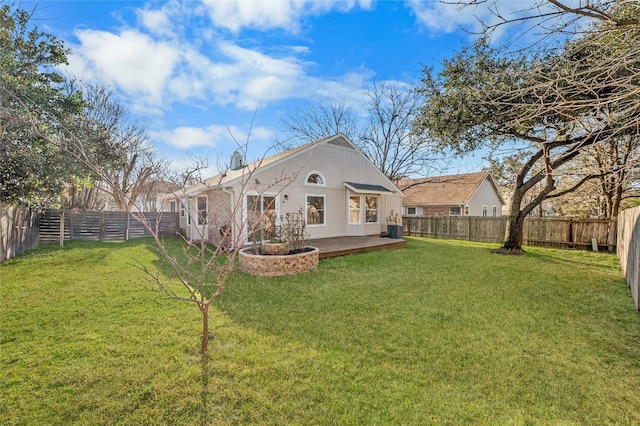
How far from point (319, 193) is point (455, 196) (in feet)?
45.4

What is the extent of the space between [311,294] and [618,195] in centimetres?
1473

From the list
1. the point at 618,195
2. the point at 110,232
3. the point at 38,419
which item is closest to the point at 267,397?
the point at 38,419

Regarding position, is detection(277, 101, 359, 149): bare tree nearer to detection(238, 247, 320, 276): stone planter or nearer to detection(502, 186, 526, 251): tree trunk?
detection(502, 186, 526, 251): tree trunk

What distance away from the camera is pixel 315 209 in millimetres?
12531

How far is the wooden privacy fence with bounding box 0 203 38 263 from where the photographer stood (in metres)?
8.47

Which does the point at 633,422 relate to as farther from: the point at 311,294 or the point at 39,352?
the point at 39,352

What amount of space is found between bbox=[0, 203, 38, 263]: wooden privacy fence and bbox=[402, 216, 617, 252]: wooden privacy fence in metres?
18.4

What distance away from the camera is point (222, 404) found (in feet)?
8.70

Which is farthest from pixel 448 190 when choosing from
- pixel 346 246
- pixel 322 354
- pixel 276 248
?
pixel 322 354

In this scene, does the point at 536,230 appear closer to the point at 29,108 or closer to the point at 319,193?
the point at 319,193

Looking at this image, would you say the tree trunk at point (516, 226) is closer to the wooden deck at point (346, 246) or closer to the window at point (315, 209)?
the wooden deck at point (346, 246)

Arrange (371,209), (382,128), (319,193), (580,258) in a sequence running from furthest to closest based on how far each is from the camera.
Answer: (382,128), (371,209), (319,193), (580,258)

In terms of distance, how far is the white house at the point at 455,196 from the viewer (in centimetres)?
2172

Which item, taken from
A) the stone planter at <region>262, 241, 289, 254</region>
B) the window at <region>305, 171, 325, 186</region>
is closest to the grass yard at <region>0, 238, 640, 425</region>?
the stone planter at <region>262, 241, 289, 254</region>
